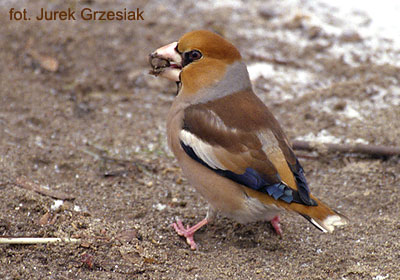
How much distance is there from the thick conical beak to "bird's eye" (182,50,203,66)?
0.05 metres

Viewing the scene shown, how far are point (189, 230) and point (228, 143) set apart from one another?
71 cm

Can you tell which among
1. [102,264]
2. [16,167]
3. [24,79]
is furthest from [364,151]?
[24,79]

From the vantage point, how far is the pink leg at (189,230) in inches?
162

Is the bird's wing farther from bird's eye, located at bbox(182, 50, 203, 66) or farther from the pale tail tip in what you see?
bird's eye, located at bbox(182, 50, 203, 66)

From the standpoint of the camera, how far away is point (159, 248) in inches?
157

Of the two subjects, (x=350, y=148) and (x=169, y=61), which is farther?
(x=350, y=148)

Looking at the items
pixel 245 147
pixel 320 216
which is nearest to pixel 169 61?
pixel 245 147

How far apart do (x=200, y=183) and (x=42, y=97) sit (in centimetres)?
254

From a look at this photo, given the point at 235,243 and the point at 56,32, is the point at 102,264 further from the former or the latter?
the point at 56,32

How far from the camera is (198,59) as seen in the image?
14.0 feet

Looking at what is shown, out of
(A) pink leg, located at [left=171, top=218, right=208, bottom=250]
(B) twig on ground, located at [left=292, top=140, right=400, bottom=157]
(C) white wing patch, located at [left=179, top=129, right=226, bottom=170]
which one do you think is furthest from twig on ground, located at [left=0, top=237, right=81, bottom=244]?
(B) twig on ground, located at [left=292, top=140, right=400, bottom=157]

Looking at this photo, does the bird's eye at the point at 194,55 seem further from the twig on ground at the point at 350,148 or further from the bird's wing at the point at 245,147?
the twig on ground at the point at 350,148

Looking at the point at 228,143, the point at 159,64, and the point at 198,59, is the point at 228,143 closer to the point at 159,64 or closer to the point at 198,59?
the point at 198,59

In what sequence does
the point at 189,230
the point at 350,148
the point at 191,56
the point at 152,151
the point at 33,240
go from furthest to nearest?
1. the point at 152,151
2. the point at 350,148
3. the point at 191,56
4. the point at 189,230
5. the point at 33,240
